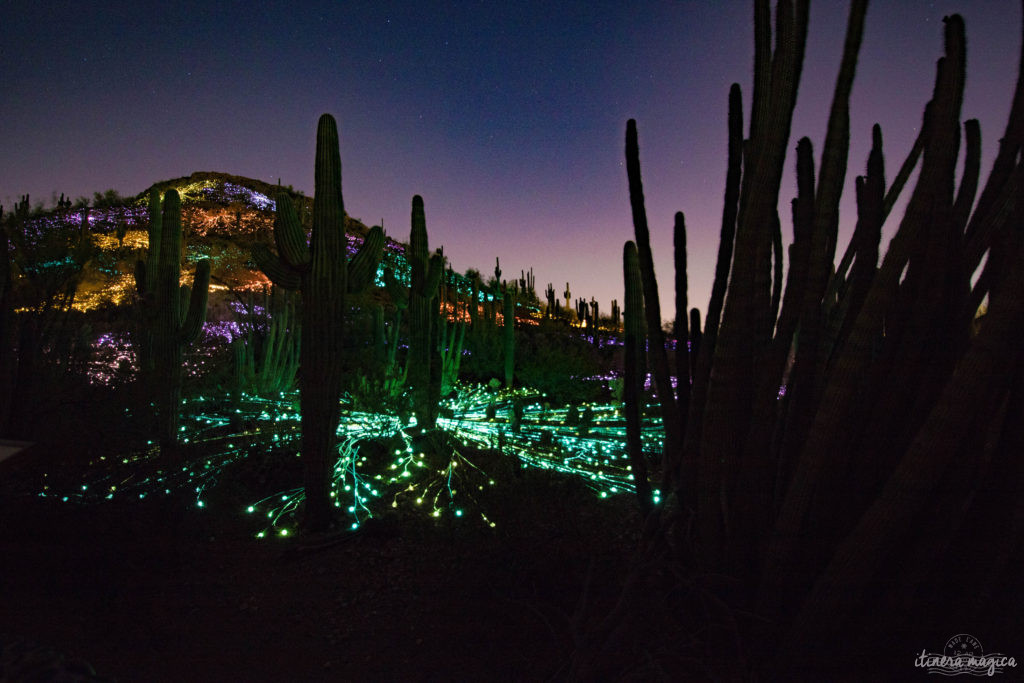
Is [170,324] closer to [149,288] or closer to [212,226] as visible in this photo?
[149,288]

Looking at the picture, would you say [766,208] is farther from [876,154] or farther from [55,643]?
[55,643]

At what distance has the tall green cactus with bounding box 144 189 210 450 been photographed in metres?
5.27

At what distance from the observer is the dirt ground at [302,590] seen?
225 cm

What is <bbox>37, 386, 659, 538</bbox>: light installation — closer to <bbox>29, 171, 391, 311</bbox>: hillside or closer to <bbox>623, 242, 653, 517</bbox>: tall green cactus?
<bbox>623, 242, 653, 517</bbox>: tall green cactus

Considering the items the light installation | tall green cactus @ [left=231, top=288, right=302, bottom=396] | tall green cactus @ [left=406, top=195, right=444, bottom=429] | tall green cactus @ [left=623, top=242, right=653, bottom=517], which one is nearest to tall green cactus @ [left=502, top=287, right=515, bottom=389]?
the light installation

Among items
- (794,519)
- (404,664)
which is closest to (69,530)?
(404,664)

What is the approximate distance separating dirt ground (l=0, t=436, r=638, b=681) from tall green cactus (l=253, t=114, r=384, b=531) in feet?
1.66

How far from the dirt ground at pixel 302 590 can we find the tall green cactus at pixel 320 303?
1.66 ft

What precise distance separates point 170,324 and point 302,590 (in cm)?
369

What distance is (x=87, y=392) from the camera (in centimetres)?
567

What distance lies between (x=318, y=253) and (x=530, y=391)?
14.2 feet

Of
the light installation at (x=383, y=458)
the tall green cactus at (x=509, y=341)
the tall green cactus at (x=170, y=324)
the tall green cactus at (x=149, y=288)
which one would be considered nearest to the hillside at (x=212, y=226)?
the tall green cactus at (x=149, y=288)

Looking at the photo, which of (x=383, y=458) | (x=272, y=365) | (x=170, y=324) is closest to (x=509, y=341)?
(x=383, y=458)

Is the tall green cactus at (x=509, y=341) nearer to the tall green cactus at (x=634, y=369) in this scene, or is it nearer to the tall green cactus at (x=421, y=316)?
the tall green cactus at (x=421, y=316)
